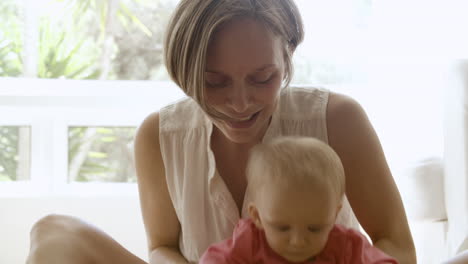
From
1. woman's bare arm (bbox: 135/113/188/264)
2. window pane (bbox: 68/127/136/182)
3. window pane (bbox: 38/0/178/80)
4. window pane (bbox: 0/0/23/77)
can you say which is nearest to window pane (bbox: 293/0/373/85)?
window pane (bbox: 38/0/178/80)

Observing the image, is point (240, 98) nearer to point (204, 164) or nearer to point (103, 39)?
point (204, 164)

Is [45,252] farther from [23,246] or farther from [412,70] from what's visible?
[412,70]

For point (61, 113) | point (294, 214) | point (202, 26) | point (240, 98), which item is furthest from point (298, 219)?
point (61, 113)

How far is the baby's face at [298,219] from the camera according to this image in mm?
1213

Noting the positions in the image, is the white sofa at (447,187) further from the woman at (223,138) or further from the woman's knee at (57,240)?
the woman's knee at (57,240)

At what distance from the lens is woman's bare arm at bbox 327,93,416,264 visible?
151 centimetres

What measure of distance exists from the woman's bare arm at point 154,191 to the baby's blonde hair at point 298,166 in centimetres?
42

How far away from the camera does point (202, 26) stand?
1.36 meters

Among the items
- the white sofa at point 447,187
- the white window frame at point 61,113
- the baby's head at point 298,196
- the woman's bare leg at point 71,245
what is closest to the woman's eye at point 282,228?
the baby's head at point 298,196

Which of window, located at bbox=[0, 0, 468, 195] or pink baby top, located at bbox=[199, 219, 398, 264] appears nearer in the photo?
pink baby top, located at bbox=[199, 219, 398, 264]

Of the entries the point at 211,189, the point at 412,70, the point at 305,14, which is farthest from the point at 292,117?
the point at 305,14

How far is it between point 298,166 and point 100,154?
1820 mm

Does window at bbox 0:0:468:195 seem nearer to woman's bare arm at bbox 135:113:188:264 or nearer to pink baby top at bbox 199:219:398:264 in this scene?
woman's bare arm at bbox 135:113:188:264

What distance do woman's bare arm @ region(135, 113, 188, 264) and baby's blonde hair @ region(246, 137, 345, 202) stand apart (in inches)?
16.7
